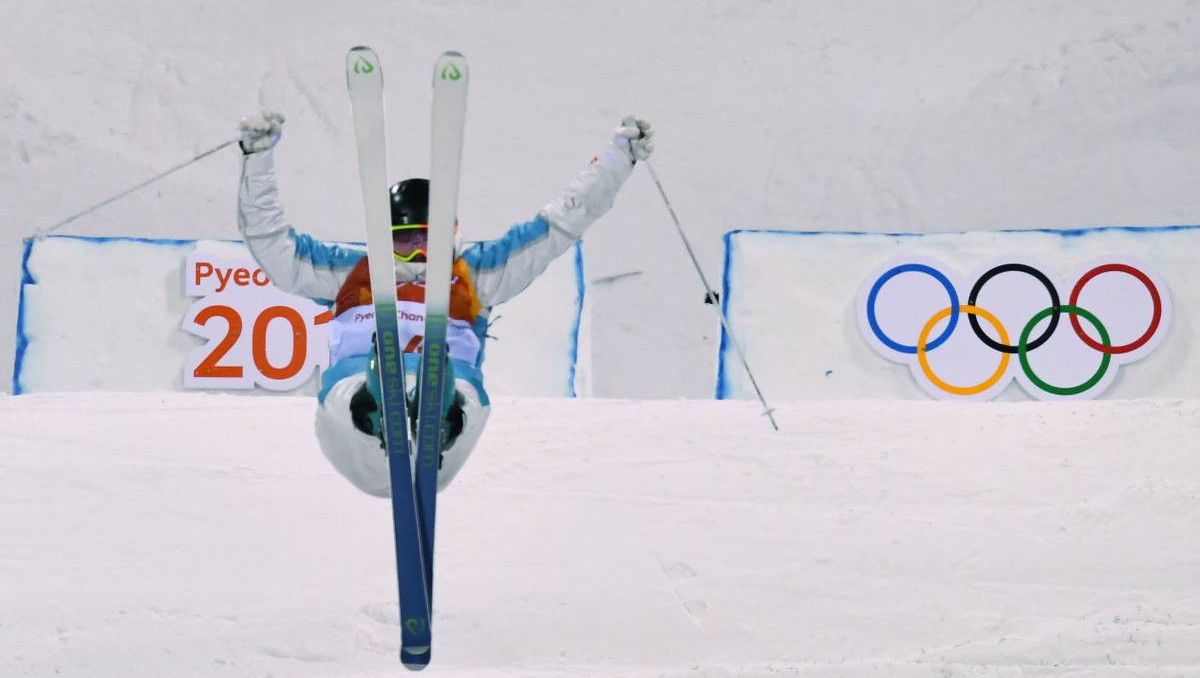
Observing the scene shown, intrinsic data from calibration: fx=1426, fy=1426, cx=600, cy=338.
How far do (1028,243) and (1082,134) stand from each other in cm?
390

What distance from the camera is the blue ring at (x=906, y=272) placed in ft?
25.1

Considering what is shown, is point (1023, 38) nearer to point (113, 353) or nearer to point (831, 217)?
point (831, 217)

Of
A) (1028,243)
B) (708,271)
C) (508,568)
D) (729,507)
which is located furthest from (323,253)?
(708,271)

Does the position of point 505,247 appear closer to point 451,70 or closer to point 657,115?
point 451,70

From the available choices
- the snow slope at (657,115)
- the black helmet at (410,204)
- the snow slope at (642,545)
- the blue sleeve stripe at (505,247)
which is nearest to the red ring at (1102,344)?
the snow slope at (642,545)

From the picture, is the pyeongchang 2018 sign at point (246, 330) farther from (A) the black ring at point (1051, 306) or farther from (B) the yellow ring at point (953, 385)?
(A) the black ring at point (1051, 306)

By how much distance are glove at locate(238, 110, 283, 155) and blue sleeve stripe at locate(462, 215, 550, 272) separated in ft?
1.94

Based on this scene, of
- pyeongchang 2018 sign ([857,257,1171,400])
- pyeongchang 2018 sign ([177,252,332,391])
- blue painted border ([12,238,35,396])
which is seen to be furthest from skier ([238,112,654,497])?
blue painted border ([12,238,35,396])

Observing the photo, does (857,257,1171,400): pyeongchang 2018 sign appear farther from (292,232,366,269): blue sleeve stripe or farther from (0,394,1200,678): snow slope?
(292,232,366,269): blue sleeve stripe

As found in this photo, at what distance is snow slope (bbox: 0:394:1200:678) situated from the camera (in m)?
3.21

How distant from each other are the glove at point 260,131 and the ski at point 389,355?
43 centimetres

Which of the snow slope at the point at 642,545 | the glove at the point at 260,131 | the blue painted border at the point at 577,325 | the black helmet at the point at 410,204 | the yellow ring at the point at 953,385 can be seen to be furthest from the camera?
the blue painted border at the point at 577,325

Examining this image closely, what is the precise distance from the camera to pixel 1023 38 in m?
11.7

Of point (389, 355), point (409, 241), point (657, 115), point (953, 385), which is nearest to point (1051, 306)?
point (953, 385)
